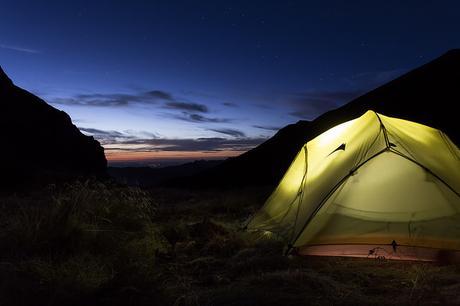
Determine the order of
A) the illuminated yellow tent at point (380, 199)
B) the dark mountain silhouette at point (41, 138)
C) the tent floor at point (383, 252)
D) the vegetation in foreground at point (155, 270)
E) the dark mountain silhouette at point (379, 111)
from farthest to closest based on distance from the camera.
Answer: the dark mountain silhouette at point (41, 138)
the dark mountain silhouette at point (379, 111)
the illuminated yellow tent at point (380, 199)
the tent floor at point (383, 252)
the vegetation in foreground at point (155, 270)

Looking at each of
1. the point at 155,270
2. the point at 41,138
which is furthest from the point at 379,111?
the point at 41,138

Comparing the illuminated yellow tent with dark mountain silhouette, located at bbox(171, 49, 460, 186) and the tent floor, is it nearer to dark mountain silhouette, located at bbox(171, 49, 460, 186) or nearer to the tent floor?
the tent floor

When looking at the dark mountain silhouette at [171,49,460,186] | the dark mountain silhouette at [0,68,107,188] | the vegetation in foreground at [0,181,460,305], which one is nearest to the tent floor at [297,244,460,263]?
the vegetation in foreground at [0,181,460,305]

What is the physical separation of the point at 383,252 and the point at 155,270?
399 centimetres

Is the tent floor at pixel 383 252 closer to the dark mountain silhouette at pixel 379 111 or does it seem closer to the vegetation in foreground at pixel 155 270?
the vegetation in foreground at pixel 155 270

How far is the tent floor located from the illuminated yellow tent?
15mm

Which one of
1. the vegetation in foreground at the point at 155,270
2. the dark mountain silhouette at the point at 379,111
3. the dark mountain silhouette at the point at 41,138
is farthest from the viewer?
the dark mountain silhouette at the point at 41,138

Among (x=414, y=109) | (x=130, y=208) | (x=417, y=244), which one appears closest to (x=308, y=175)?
(x=417, y=244)

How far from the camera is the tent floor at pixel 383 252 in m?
7.04

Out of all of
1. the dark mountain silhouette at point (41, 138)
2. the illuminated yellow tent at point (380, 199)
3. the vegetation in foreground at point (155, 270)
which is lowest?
the vegetation in foreground at point (155, 270)

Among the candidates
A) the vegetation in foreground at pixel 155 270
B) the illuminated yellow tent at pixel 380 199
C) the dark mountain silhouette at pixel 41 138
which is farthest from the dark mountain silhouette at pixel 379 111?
the vegetation in foreground at pixel 155 270

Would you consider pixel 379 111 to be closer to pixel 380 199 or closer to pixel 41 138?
pixel 380 199

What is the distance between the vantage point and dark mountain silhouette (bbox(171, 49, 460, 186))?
177ft

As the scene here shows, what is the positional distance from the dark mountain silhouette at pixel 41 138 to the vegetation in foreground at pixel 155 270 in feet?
217
